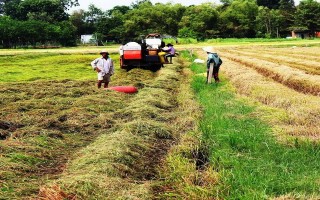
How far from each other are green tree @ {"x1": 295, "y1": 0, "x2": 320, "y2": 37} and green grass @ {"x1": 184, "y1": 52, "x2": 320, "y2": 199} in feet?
230

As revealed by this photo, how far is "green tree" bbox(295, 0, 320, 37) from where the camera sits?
73250 millimetres

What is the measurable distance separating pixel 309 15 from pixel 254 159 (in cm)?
7351

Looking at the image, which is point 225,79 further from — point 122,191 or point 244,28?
point 244,28

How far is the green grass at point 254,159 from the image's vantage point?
444 centimetres

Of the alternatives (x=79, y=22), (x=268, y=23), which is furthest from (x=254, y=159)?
(x=79, y=22)

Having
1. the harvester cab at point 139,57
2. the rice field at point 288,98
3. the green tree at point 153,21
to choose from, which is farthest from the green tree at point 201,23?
the rice field at point 288,98

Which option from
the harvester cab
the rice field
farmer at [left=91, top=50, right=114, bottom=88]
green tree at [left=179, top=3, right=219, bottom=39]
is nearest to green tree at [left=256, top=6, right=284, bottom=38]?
green tree at [left=179, top=3, right=219, bottom=39]

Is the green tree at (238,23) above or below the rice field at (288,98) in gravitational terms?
above

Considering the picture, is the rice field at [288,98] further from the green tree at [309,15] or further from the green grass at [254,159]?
the green tree at [309,15]

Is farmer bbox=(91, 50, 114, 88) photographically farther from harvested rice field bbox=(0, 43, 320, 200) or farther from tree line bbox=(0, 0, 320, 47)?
tree line bbox=(0, 0, 320, 47)

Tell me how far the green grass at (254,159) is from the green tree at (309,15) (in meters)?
70.0

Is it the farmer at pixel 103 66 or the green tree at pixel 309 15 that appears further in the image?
the green tree at pixel 309 15

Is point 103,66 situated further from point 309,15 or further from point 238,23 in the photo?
point 238,23

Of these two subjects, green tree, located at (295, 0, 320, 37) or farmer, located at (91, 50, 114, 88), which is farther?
green tree, located at (295, 0, 320, 37)
